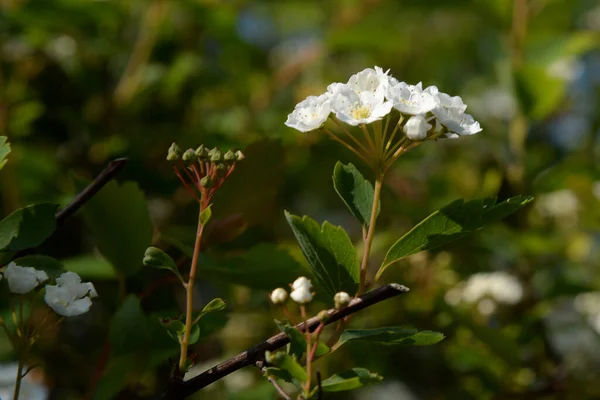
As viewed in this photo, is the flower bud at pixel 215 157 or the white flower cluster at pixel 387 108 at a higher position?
the white flower cluster at pixel 387 108

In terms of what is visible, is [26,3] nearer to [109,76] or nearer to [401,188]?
[109,76]

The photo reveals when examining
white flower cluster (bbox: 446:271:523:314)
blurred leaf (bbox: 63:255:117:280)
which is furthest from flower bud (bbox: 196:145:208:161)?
white flower cluster (bbox: 446:271:523:314)

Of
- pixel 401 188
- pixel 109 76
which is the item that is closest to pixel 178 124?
pixel 109 76

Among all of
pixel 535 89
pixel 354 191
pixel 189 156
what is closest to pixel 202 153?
pixel 189 156

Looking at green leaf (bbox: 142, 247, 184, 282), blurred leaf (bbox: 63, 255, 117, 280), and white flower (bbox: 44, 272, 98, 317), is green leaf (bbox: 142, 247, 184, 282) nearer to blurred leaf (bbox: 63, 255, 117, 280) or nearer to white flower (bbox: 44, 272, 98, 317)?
white flower (bbox: 44, 272, 98, 317)

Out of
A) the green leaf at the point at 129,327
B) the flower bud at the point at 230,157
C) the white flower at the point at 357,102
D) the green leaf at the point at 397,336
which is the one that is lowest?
the green leaf at the point at 129,327

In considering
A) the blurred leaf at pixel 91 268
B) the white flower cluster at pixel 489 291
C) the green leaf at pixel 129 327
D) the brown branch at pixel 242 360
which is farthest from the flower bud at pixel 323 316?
the white flower cluster at pixel 489 291

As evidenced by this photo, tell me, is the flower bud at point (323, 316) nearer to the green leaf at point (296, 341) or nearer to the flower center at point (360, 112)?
the green leaf at point (296, 341)
